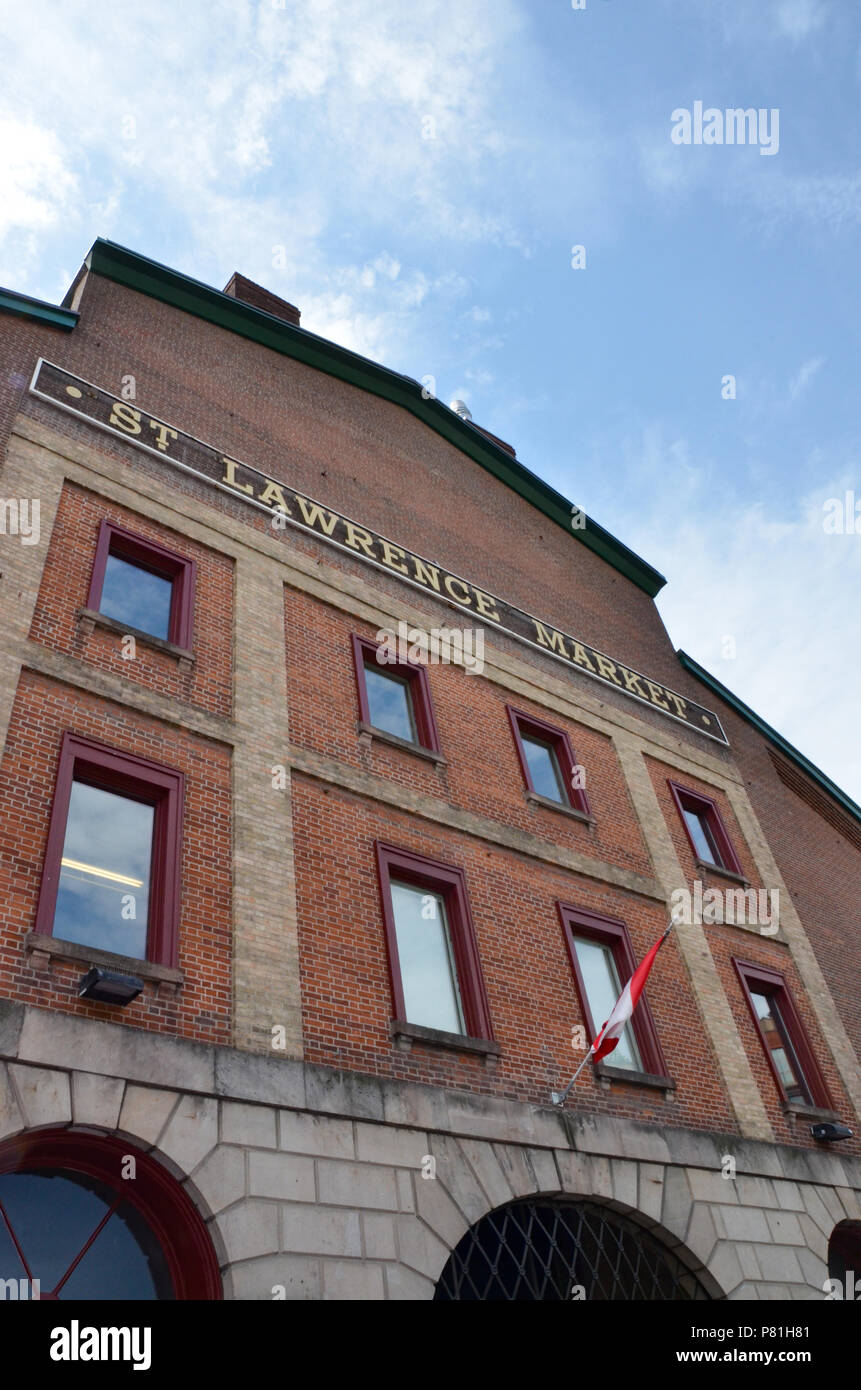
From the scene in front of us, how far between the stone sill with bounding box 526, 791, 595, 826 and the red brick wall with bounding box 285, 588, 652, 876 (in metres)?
0.08

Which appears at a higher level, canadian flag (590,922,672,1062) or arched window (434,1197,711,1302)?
canadian flag (590,922,672,1062)

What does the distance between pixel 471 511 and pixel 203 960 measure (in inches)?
528

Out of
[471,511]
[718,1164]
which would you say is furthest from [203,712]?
[471,511]

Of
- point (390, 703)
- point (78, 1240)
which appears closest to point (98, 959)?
point (78, 1240)

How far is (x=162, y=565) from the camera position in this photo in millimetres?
14133

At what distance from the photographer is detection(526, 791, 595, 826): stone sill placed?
15797 mm

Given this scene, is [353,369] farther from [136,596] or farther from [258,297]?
[136,596]

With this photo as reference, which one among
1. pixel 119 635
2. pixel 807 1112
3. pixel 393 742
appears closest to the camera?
pixel 119 635

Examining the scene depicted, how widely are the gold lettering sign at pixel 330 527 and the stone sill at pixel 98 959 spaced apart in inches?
321

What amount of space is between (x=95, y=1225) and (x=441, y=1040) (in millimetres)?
4151

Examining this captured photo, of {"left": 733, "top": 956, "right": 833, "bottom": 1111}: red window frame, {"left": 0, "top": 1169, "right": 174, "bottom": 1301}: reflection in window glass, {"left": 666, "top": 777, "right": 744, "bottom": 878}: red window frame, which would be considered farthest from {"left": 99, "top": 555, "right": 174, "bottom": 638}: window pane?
{"left": 733, "top": 956, "right": 833, "bottom": 1111}: red window frame

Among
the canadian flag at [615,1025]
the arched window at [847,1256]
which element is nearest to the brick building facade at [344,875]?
the arched window at [847,1256]

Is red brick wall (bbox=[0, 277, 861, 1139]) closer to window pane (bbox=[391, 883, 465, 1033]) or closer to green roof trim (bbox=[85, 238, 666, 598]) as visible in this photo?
green roof trim (bbox=[85, 238, 666, 598])
